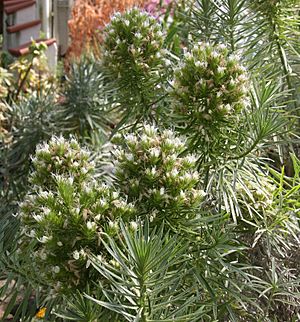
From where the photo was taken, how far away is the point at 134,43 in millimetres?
1887

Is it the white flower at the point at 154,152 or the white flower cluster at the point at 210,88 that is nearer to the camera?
the white flower at the point at 154,152

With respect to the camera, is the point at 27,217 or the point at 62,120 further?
the point at 62,120

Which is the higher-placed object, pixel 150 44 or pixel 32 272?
pixel 150 44

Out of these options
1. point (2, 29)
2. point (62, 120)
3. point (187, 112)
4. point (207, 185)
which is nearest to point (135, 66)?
point (187, 112)

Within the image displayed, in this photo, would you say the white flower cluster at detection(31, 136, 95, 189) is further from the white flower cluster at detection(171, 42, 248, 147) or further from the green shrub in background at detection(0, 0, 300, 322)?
the white flower cluster at detection(171, 42, 248, 147)

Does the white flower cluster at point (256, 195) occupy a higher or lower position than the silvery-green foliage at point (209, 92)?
lower

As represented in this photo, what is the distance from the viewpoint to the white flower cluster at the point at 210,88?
161cm

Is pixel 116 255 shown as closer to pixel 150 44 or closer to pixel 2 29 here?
pixel 150 44

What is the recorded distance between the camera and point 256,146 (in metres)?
1.69

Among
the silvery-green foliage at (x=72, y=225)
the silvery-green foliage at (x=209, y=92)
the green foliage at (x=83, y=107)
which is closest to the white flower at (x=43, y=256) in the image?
the silvery-green foliage at (x=72, y=225)

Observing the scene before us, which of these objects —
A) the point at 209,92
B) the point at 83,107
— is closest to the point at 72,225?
the point at 209,92

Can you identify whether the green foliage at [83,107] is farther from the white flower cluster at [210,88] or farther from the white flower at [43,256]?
the white flower at [43,256]

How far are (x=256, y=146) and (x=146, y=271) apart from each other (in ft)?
1.82

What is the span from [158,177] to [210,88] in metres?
0.27
